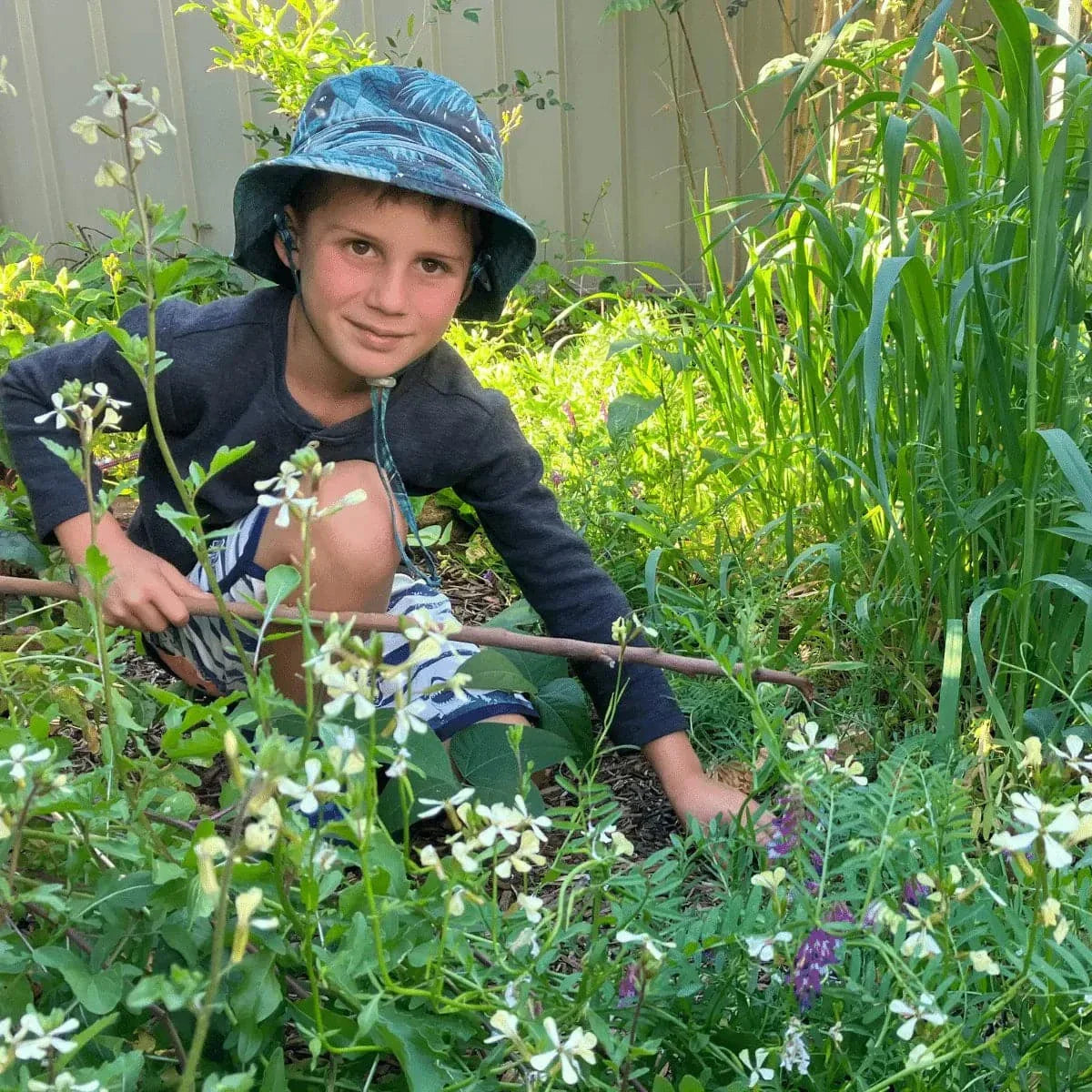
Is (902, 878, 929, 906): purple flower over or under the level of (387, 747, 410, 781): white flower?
under

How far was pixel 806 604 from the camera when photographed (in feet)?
6.11

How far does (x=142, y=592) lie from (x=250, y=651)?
32cm

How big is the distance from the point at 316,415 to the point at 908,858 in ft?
3.33

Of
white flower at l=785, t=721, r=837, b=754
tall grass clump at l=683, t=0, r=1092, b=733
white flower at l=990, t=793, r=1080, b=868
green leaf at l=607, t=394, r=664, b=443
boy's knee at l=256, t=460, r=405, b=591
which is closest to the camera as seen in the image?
white flower at l=990, t=793, r=1080, b=868

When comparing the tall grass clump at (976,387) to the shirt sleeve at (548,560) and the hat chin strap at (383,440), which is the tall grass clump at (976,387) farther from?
the hat chin strap at (383,440)

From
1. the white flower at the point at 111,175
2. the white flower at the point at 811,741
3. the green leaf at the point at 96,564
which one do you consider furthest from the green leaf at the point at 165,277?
the white flower at the point at 811,741

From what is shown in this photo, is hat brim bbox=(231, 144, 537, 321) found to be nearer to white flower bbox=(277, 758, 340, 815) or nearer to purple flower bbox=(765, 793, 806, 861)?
purple flower bbox=(765, 793, 806, 861)

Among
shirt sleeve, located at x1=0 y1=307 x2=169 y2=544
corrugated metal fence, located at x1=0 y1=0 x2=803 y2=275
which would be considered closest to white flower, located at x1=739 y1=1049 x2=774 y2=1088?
shirt sleeve, located at x1=0 y1=307 x2=169 y2=544

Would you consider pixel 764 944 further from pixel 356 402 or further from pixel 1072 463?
pixel 356 402

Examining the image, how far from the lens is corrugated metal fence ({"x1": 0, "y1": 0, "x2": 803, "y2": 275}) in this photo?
12.9ft

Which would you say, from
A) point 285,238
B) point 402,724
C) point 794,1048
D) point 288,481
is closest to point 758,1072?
point 794,1048

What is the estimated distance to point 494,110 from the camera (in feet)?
14.0

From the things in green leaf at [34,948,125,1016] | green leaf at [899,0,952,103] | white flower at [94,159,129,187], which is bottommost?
green leaf at [34,948,125,1016]

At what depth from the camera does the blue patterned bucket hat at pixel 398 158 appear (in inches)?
60.3
